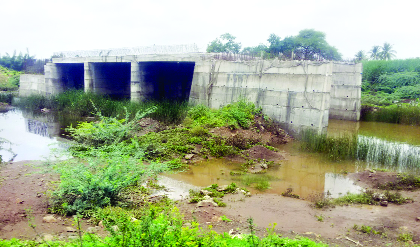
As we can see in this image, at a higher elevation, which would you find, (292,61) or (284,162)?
(292,61)

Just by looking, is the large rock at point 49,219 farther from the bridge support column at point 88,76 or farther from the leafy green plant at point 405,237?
the bridge support column at point 88,76

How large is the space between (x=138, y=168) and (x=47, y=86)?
24.3 m

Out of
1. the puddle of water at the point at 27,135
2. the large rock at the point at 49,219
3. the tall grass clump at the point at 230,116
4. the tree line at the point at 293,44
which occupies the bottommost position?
the puddle of water at the point at 27,135

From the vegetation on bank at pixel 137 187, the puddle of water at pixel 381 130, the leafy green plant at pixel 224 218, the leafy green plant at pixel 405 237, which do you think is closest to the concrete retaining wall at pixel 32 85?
the vegetation on bank at pixel 137 187

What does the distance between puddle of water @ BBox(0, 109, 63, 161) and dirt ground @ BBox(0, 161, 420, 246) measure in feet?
6.98

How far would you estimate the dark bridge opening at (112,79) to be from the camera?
→ 2270 cm

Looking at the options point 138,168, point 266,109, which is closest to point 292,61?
point 266,109

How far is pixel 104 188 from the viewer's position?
538 centimetres

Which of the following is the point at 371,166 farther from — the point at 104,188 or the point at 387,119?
the point at 387,119

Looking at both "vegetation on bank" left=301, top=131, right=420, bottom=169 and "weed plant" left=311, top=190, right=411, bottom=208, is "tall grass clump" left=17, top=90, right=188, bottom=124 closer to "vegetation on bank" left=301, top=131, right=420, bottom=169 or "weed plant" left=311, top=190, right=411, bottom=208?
"vegetation on bank" left=301, top=131, right=420, bottom=169

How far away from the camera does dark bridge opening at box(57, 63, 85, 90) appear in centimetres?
2652

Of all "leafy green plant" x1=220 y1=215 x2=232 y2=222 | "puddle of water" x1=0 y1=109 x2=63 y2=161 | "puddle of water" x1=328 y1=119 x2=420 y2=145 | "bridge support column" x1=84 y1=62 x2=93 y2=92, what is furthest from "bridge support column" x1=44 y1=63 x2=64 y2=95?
"leafy green plant" x1=220 y1=215 x2=232 y2=222

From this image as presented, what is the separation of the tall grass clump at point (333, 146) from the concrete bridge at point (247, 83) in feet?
3.74

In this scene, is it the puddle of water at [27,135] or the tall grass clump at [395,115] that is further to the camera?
the tall grass clump at [395,115]
